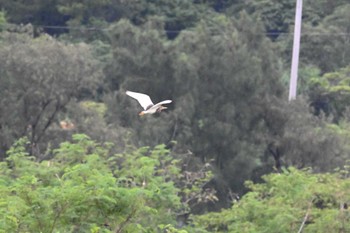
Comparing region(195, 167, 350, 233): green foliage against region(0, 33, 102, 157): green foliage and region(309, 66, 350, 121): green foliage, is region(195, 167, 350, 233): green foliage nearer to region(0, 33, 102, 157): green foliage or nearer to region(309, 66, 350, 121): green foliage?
region(0, 33, 102, 157): green foliage

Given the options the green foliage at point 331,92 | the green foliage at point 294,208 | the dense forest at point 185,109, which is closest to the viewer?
the green foliage at point 294,208

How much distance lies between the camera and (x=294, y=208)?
18.7 metres

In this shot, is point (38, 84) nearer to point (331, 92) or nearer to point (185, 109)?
point (185, 109)

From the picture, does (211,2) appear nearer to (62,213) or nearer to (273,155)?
(273,155)

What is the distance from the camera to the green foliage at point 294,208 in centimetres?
1825

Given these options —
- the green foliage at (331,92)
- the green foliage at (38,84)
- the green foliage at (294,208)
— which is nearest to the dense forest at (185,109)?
the green foliage at (38,84)

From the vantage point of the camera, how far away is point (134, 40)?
96.8 feet

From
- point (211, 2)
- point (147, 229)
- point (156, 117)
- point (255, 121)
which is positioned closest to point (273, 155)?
point (255, 121)

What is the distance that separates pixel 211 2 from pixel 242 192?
20941mm

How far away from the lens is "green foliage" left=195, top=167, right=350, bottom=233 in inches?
719

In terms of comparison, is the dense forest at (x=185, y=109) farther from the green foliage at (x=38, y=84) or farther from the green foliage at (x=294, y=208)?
the green foliage at (x=294, y=208)

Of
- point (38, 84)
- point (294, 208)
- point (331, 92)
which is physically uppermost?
point (38, 84)

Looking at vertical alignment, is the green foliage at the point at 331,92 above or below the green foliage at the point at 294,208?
below

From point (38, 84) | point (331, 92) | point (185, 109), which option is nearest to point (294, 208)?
point (185, 109)
